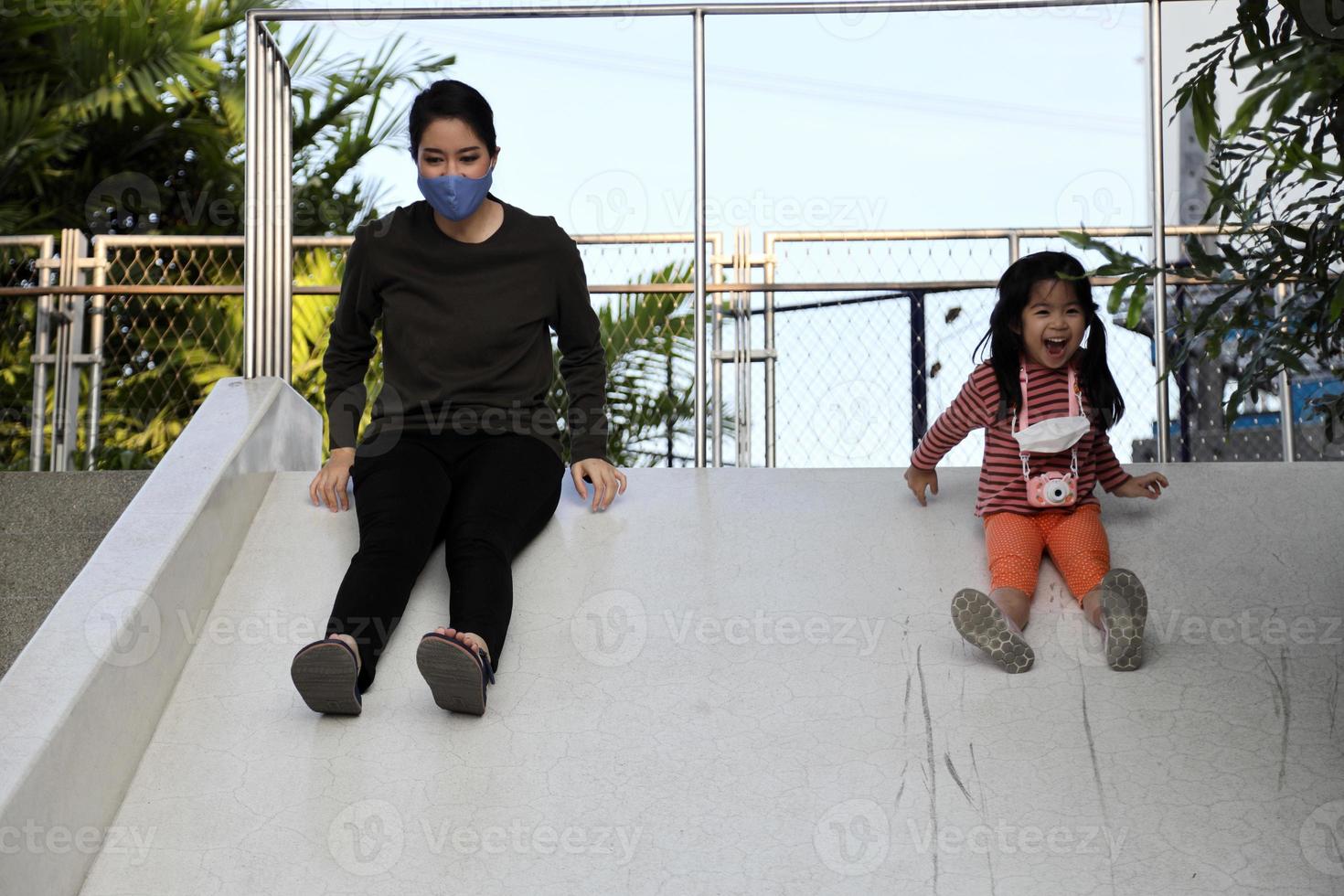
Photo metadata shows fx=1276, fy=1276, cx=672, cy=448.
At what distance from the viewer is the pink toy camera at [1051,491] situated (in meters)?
2.09

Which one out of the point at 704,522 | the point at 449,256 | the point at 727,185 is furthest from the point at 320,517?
the point at 727,185

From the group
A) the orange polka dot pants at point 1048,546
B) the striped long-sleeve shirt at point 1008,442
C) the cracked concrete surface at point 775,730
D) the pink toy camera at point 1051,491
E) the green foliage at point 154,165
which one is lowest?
the cracked concrete surface at point 775,730

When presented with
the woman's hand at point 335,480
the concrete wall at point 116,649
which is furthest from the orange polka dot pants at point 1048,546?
the concrete wall at point 116,649

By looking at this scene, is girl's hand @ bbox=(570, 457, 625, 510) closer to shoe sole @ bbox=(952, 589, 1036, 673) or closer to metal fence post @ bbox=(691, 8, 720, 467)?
metal fence post @ bbox=(691, 8, 720, 467)

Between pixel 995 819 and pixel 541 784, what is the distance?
57cm

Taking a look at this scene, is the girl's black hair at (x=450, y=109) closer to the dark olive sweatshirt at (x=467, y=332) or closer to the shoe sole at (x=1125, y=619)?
the dark olive sweatshirt at (x=467, y=332)

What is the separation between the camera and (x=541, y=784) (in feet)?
5.35

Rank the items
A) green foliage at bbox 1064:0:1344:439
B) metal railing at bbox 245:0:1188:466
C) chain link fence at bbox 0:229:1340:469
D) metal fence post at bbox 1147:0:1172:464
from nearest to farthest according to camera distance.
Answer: green foliage at bbox 1064:0:1344:439
metal fence post at bbox 1147:0:1172:464
metal railing at bbox 245:0:1188:466
chain link fence at bbox 0:229:1340:469

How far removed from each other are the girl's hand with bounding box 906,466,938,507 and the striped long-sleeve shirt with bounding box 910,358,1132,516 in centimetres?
2

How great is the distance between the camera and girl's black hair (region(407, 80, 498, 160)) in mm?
2076

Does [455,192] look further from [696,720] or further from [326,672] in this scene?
[696,720]

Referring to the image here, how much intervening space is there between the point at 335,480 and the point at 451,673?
0.64m

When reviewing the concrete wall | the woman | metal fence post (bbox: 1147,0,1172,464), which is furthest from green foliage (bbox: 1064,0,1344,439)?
the concrete wall

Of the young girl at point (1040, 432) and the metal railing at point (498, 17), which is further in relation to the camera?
the metal railing at point (498, 17)
